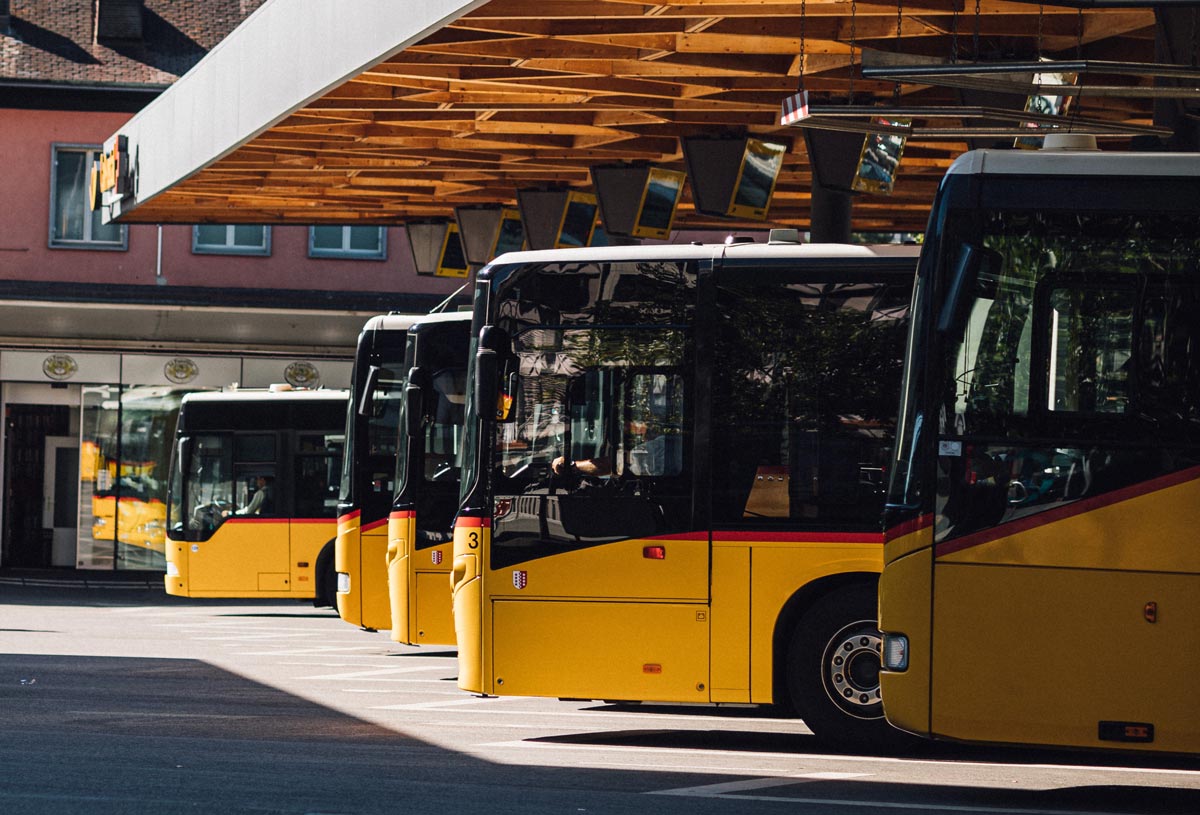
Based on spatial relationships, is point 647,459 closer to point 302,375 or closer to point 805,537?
point 805,537

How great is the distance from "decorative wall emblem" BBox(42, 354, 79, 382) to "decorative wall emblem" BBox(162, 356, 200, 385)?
4.93 feet

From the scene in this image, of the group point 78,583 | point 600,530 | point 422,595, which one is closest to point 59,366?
point 78,583

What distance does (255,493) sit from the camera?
24781mm

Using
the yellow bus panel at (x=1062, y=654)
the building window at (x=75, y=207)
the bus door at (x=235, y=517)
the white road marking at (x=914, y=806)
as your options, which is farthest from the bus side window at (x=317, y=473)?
the yellow bus panel at (x=1062, y=654)

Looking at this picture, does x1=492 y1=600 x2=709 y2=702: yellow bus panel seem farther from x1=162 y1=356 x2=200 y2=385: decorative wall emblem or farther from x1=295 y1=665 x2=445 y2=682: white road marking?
x1=162 y1=356 x2=200 y2=385: decorative wall emblem

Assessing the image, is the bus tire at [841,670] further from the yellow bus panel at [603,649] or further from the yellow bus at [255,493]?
the yellow bus at [255,493]

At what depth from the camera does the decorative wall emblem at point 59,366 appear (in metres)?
32.8

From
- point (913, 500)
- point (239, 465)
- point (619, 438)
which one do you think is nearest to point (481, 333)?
point (619, 438)

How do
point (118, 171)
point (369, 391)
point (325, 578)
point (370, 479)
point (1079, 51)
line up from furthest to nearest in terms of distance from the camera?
point (118, 171) < point (325, 578) < point (370, 479) < point (369, 391) < point (1079, 51)

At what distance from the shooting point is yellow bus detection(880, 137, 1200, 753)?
9.14m

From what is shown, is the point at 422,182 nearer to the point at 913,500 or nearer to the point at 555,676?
the point at 555,676

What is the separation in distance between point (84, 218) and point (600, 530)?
24042mm

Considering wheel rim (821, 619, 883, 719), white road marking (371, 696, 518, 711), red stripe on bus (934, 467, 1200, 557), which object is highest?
red stripe on bus (934, 467, 1200, 557)

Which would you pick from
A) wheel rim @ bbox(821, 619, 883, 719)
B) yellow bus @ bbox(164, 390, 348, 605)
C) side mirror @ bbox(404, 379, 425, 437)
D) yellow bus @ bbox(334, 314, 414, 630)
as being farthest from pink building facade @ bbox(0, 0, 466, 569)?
wheel rim @ bbox(821, 619, 883, 719)
